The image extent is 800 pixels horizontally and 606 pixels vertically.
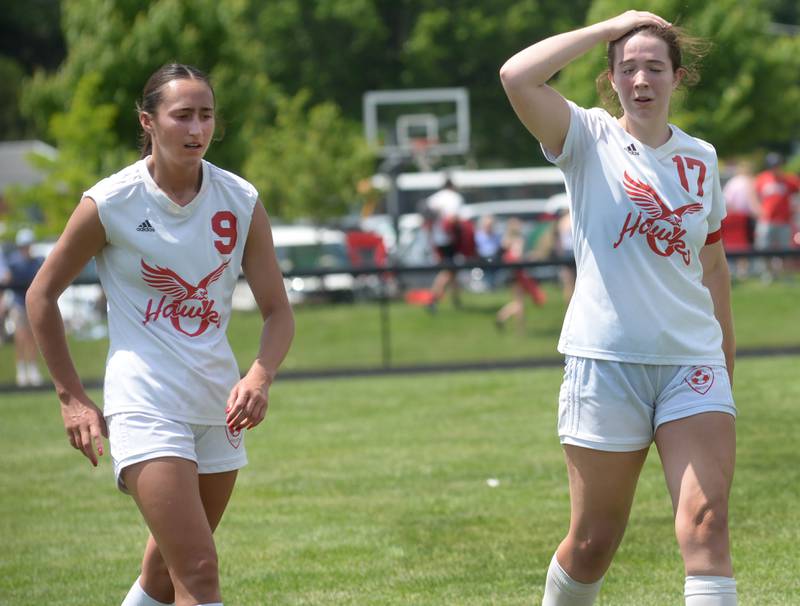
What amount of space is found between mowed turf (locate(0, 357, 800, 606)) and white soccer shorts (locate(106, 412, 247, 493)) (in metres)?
2.01

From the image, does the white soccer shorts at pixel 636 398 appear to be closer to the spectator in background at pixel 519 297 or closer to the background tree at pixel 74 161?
the spectator in background at pixel 519 297

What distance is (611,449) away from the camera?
439 centimetres

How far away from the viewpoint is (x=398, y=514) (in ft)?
26.8

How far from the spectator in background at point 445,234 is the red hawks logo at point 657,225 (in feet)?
46.8

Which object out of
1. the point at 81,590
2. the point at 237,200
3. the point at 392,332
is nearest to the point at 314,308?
the point at 392,332

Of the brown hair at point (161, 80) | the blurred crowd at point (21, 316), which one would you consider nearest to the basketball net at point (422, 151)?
the blurred crowd at point (21, 316)

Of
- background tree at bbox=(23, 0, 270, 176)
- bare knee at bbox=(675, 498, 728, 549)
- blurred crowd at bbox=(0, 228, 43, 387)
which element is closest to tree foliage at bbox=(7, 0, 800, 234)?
background tree at bbox=(23, 0, 270, 176)

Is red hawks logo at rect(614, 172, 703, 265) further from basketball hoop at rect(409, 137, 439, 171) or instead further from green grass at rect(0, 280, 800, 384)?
basketball hoop at rect(409, 137, 439, 171)

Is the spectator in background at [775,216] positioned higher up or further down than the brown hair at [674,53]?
further down

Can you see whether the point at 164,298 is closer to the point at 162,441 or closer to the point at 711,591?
the point at 162,441

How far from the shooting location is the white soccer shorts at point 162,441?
4238mm

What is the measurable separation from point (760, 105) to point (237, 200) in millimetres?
38242

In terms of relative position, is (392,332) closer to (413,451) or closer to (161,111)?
(413,451)

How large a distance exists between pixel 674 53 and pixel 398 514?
170 inches
